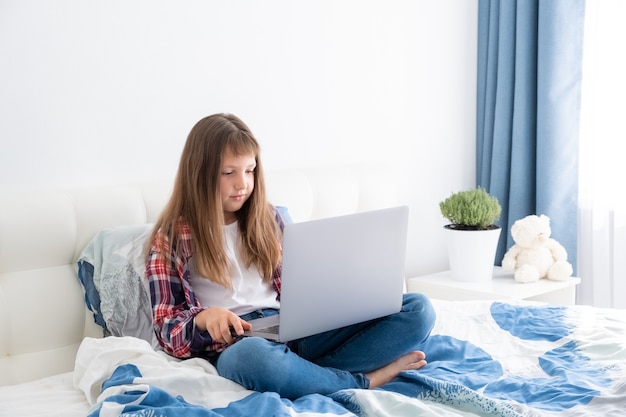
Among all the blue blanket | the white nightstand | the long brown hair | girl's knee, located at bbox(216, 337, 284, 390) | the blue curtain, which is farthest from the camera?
the blue curtain

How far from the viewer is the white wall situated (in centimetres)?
212

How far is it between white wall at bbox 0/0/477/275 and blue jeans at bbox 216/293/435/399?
829 mm

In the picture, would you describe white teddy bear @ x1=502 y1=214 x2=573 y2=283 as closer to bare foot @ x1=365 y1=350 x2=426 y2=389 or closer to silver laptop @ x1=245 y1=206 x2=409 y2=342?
bare foot @ x1=365 y1=350 x2=426 y2=389

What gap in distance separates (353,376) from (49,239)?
2.71 feet

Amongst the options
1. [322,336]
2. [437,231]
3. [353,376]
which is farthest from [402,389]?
[437,231]

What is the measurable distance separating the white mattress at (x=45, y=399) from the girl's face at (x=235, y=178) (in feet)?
1.83

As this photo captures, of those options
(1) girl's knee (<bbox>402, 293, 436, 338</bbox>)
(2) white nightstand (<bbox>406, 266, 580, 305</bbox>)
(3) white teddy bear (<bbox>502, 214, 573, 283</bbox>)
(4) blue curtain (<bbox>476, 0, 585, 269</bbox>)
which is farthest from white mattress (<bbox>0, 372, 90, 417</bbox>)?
(4) blue curtain (<bbox>476, 0, 585, 269</bbox>)

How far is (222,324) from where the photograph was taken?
66.2 inches

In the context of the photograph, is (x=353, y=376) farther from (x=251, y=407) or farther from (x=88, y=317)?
(x=88, y=317)

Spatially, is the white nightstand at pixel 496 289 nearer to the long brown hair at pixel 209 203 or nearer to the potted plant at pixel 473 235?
the potted plant at pixel 473 235

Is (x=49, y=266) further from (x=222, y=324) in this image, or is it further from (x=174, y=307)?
(x=222, y=324)

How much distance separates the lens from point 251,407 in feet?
4.91

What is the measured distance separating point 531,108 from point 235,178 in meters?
1.66

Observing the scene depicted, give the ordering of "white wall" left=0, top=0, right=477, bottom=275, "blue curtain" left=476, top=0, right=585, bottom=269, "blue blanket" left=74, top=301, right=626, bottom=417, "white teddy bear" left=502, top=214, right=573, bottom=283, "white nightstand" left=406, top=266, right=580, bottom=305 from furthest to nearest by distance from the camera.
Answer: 1. "blue curtain" left=476, top=0, right=585, bottom=269
2. "white teddy bear" left=502, top=214, right=573, bottom=283
3. "white nightstand" left=406, top=266, right=580, bottom=305
4. "white wall" left=0, top=0, right=477, bottom=275
5. "blue blanket" left=74, top=301, right=626, bottom=417
